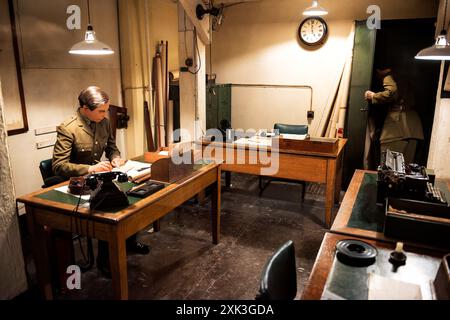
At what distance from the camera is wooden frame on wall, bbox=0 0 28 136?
10.9 ft

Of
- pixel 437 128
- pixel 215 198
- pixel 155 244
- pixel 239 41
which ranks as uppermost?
pixel 239 41

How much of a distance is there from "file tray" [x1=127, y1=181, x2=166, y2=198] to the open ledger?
0.13 m

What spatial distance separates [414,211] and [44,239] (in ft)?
7.31

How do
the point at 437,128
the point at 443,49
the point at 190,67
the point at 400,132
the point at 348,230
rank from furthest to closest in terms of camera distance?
the point at 400,132 → the point at 190,67 → the point at 437,128 → the point at 443,49 → the point at 348,230

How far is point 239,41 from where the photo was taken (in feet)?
19.1

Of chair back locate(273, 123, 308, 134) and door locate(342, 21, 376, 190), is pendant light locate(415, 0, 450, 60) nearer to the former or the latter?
chair back locate(273, 123, 308, 134)

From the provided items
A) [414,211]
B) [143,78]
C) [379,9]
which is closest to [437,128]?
[379,9]

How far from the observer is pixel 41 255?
233 cm

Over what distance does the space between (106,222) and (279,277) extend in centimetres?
99

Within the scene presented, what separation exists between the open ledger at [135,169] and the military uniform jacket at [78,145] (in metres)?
0.27

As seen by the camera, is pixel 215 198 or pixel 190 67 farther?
pixel 190 67

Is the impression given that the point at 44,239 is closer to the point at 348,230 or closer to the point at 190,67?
the point at 348,230

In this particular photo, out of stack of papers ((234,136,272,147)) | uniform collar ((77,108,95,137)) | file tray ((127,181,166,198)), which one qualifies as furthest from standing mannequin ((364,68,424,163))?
uniform collar ((77,108,95,137))

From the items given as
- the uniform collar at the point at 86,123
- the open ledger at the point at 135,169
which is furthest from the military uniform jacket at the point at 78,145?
the open ledger at the point at 135,169
